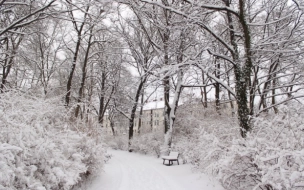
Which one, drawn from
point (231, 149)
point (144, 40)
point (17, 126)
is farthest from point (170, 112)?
point (17, 126)

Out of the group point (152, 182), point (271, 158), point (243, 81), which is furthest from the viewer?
point (152, 182)

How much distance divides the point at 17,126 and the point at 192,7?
18.1ft

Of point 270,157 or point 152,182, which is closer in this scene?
point 270,157

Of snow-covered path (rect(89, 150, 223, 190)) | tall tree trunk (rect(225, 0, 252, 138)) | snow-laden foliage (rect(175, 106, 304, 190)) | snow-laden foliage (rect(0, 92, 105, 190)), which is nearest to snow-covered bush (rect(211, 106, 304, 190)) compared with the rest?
snow-laden foliage (rect(175, 106, 304, 190))

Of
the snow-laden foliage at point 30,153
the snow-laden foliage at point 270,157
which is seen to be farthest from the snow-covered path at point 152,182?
the snow-laden foliage at point 30,153

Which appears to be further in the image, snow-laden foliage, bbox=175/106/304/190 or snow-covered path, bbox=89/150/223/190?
snow-covered path, bbox=89/150/223/190

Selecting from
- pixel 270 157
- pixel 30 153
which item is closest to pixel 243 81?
pixel 270 157

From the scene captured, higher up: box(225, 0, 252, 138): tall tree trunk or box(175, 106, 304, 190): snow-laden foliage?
box(225, 0, 252, 138): tall tree trunk

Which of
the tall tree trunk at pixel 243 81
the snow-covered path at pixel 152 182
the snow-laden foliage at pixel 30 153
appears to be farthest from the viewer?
the tall tree trunk at pixel 243 81

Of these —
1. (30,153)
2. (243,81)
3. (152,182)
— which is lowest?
(152,182)

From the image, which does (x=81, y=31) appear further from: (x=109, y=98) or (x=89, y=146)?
(x=89, y=146)

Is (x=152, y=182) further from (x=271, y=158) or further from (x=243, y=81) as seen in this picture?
(x=271, y=158)

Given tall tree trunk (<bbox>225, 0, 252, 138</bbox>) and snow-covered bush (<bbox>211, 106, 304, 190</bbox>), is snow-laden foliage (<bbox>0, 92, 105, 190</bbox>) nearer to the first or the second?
snow-covered bush (<bbox>211, 106, 304, 190</bbox>)

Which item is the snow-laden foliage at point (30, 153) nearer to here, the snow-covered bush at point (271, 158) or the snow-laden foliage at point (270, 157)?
the snow-laden foliage at point (270, 157)
